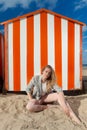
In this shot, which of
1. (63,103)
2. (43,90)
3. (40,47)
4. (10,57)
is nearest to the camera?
(63,103)

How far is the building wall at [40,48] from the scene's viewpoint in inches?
275

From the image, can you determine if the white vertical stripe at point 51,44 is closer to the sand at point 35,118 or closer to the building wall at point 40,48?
the building wall at point 40,48

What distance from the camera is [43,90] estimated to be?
15.6ft

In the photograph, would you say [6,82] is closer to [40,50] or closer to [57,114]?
[40,50]

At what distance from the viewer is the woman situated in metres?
4.59

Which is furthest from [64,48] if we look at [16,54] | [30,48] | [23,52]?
[16,54]

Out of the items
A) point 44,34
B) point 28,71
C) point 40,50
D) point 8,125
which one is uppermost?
point 44,34

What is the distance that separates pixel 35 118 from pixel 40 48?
3077mm

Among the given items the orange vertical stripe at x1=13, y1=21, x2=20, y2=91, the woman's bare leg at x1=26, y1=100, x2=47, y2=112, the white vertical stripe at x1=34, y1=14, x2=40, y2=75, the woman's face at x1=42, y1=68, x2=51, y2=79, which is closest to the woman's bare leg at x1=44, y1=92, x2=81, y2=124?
the woman's bare leg at x1=26, y1=100, x2=47, y2=112

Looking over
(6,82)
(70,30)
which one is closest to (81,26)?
(70,30)

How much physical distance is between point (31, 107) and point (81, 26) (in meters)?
3.47

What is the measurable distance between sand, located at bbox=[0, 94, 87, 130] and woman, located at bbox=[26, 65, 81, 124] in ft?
0.51

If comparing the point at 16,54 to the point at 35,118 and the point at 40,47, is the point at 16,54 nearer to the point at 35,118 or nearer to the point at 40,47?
the point at 40,47

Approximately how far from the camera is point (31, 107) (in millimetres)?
4488
